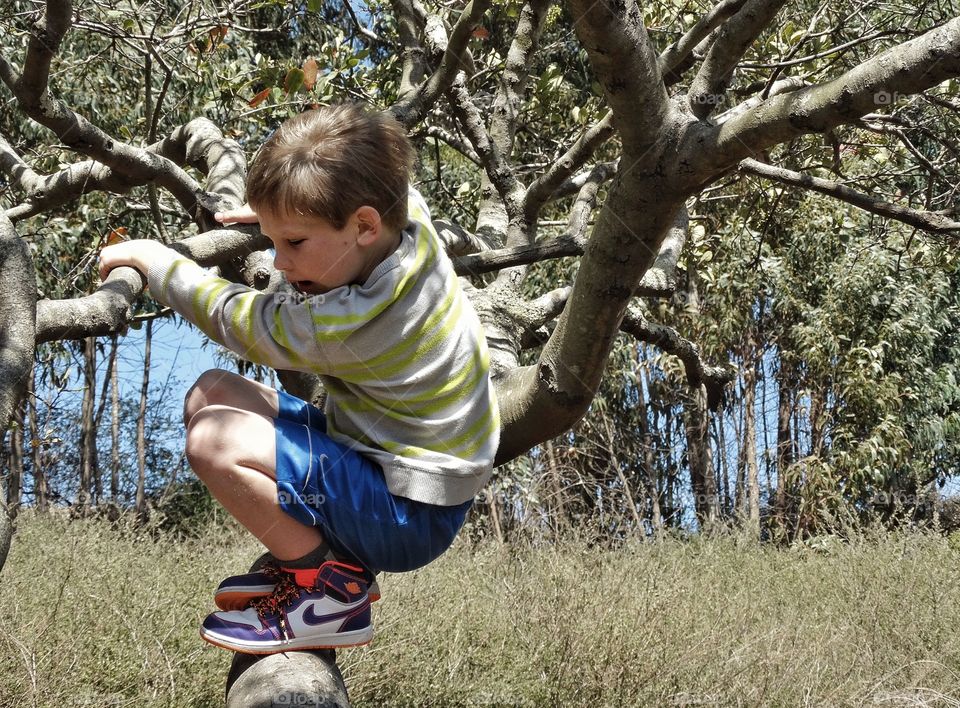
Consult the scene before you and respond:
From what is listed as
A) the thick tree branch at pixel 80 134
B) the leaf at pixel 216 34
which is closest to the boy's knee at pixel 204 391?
the thick tree branch at pixel 80 134

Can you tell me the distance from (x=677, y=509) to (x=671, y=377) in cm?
139

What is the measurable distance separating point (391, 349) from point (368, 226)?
23 cm

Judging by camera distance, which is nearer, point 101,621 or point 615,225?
point 615,225

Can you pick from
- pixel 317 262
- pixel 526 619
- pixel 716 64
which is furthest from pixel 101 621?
pixel 716 64

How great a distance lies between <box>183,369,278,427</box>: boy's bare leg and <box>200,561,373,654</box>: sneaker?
1.04ft

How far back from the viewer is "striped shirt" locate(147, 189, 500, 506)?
1.72 metres

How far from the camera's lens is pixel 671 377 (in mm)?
10227

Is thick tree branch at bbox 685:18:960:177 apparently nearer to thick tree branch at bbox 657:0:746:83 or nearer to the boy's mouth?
the boy's mouth

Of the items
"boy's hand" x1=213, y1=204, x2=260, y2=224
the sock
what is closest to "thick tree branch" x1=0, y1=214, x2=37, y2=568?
the sock

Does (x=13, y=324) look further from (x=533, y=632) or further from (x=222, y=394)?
(x=533, y=632)

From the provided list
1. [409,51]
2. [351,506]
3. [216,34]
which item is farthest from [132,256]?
[216,34]

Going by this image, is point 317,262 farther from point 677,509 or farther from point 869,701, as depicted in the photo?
point 677,509

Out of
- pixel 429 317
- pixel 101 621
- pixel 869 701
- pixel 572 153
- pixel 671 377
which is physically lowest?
pixel 869 701

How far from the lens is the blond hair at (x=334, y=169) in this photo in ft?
5.50
